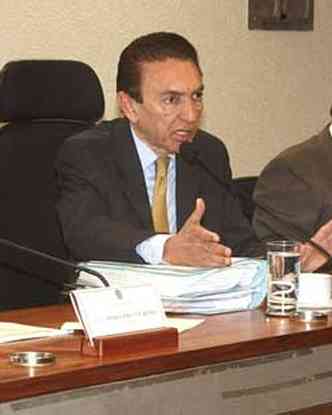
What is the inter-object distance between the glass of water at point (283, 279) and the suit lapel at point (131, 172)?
613 mm

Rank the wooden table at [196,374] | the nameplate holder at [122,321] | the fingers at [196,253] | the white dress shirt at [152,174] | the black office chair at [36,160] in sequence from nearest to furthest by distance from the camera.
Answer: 1. the wooden table at [196,374]
2. the nameplate holder at [122,321]
3. the fingers at [196,253]
4. the white dress shirt at [152,174]
5. the black office chair at [36,160]

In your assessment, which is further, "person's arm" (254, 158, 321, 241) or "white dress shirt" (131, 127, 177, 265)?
"person's arm" (254, 158, 321, 241)

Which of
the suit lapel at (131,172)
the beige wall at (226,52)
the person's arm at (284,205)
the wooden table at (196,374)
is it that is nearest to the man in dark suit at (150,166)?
the suit lapel at (131,172)

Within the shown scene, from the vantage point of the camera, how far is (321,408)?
2.40m

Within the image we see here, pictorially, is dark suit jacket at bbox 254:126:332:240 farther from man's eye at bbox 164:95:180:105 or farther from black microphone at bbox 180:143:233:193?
man's eye at bbox 164:95:180:105

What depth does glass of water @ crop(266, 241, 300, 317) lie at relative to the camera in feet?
8.61

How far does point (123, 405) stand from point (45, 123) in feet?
5.44

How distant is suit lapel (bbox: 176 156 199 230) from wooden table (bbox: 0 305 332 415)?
703 mm

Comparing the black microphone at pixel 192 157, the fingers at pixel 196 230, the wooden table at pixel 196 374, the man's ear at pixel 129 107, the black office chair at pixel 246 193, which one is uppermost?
the man's ear at pixel 129 107

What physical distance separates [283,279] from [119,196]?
70cm

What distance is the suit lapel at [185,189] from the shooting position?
3295mm

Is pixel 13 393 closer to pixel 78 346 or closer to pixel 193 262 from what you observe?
pixel 78 346

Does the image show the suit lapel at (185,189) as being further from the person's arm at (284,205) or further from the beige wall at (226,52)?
the beige wall at (226,52)

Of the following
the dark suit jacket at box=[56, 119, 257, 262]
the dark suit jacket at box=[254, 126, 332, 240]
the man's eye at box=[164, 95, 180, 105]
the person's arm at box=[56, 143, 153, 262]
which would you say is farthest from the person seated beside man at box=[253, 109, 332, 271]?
the person's arm at box=[56, 143, 153, 262]
